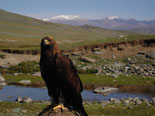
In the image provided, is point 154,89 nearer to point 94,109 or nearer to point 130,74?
point 130,74

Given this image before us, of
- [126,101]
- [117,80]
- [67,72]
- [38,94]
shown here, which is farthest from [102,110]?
[117,80]

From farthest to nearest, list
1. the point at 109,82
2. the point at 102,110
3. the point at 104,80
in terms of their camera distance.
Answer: the point at 104,80
the point at 109,82
the point at 102,110

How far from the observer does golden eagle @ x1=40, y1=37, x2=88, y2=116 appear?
9.78m

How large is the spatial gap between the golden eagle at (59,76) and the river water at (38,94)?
14204 mm

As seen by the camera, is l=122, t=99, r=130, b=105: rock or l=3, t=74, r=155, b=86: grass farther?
l=3, t=74, r=155, b=86: grass

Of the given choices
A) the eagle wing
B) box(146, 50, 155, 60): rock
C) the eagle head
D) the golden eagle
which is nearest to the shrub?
box(146, 50, 155, 60): rock

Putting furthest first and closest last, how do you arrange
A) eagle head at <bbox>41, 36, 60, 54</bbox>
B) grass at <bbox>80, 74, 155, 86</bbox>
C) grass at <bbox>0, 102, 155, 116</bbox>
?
grass at <bbox>80, 74, 155, 86</bbox> < grass at <bbox>0, 102, 155, 116</bbox> < eagle head at <bbox>41, 36, 60, 54</bbox>

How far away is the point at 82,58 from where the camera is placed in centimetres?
4300

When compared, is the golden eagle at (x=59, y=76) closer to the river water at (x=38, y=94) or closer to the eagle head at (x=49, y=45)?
the eagle head at (x=49, y=45)

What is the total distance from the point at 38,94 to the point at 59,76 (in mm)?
17068

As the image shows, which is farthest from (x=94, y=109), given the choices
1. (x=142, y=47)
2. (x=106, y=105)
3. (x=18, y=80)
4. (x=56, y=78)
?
(x=142, y=47)

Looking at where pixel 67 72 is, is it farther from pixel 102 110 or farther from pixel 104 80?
pixel 104 80

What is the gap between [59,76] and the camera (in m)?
10.0

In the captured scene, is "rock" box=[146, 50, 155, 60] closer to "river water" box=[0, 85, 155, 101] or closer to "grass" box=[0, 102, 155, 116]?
"river water" box=[0, 85, 155, 101]
